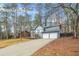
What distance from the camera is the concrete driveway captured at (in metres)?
3.31

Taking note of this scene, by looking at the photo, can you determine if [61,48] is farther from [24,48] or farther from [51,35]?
[24,48]

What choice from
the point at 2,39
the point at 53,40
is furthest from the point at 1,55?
the point at 53,40

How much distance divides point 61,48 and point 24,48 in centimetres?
27

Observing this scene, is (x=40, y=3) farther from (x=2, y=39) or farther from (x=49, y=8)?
(x=2, y=39)

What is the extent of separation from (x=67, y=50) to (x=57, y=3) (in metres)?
0.36

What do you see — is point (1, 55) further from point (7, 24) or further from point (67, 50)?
point (67, 50)

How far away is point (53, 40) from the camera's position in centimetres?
334

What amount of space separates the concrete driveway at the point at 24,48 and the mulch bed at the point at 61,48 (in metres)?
0.03

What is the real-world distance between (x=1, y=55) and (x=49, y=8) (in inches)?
19.7

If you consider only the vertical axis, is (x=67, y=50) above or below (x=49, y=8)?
below

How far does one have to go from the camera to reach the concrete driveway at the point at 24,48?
10.9 feet

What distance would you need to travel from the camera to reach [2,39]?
3332 millimetres

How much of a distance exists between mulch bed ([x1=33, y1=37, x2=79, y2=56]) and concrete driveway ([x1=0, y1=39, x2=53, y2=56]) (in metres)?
0.03

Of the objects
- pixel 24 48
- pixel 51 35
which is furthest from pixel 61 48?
pixel 24 48
